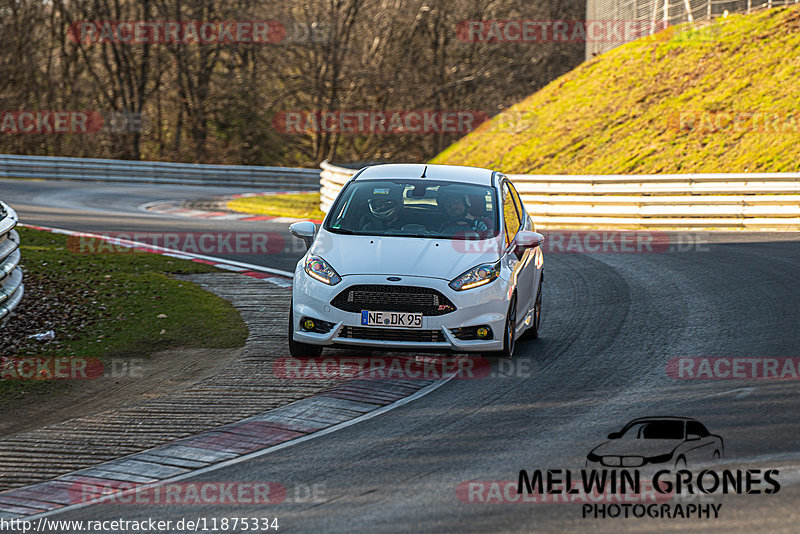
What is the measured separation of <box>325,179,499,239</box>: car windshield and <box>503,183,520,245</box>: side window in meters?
0.16

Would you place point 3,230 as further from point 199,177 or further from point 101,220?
point 199,177

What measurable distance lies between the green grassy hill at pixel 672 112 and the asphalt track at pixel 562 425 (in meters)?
12.8

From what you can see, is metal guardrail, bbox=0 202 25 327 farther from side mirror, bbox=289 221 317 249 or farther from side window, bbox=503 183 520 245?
side window, bbox=503 183 520 245

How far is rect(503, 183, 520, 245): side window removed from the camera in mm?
Result: 9398

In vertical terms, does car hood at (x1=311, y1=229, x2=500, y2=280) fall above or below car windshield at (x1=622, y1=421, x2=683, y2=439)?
above

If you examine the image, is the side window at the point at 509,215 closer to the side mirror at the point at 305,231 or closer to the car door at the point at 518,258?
the car door at the point at 518,258

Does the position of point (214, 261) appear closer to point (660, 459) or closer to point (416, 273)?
point (416, 273)

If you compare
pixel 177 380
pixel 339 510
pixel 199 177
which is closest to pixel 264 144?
pixel 199 177

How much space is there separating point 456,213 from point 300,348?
2033 millimetres

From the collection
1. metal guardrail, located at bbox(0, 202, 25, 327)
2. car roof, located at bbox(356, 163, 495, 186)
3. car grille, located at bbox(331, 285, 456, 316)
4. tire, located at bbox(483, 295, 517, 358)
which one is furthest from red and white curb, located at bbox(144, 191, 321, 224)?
car grille, located at bbox(331, 285, 456, 316)

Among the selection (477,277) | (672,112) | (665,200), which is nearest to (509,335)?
(477,277)

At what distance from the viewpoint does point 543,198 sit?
72.6 feet

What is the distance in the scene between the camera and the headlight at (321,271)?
27.7 ft

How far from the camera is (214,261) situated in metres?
15.5
